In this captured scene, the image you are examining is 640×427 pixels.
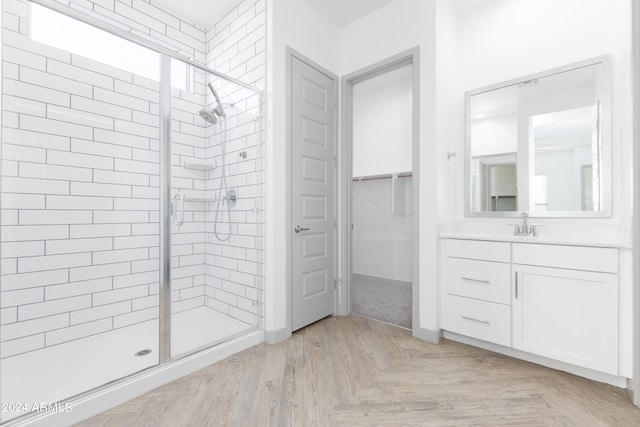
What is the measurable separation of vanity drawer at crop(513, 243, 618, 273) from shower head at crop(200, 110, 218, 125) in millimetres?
2388

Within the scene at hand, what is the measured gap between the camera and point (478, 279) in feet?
7.04

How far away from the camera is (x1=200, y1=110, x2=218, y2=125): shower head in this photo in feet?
7.50

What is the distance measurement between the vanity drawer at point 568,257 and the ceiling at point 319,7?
7.08 ft

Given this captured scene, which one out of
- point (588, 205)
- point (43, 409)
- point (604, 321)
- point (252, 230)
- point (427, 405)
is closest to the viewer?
point (43, 409)

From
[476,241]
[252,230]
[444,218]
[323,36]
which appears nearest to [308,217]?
[252,230]

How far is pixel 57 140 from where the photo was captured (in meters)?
1.92

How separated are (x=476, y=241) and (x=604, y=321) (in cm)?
79

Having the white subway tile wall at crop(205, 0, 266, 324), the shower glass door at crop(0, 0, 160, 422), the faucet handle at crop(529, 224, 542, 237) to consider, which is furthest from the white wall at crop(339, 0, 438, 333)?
the shower glass door at crop(0, 0, 160, 422)

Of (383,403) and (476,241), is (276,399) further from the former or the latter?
(476,241)

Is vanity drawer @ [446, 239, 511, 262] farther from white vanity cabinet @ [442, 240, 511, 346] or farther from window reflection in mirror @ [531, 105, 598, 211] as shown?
window reflection in mirror @ [531, 105, 598, 211]

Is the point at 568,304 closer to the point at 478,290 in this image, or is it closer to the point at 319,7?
the point at 478,290

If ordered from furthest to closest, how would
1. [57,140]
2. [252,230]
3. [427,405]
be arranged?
1. [252,230]
2. [57,140]
3. [427,405]

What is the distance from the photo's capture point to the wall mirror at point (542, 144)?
206 centimetres

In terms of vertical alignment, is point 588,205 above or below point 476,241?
above
